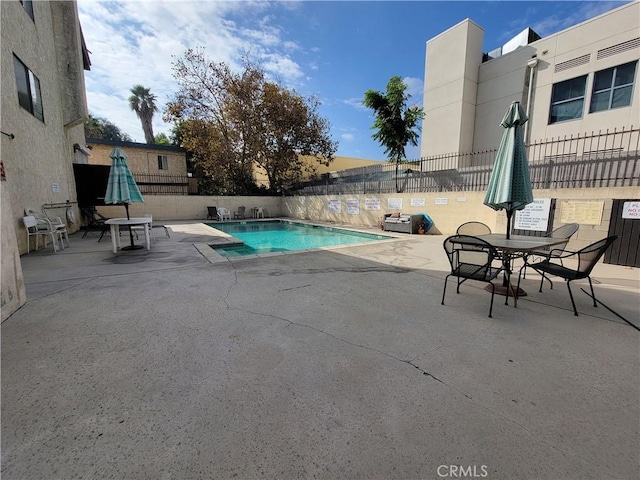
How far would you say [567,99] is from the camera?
35.0 feet

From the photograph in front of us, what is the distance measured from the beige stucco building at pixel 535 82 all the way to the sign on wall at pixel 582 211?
6784 mm

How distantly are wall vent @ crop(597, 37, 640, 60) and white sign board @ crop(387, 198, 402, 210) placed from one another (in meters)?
8.68

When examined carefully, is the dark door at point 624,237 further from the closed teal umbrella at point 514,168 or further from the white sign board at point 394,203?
the white sign board at point 394,203

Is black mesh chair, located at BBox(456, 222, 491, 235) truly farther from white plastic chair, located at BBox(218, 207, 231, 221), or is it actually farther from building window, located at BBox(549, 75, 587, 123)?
white plastic chair, located at BBox(218, 207, 231, 221)

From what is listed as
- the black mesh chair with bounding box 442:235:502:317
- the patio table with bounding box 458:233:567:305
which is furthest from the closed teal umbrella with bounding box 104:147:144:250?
the patio table with bounding box 458:233:567:305

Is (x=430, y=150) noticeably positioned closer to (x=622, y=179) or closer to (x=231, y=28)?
(x=622, y=179)

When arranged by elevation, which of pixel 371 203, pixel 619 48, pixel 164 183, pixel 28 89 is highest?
pixel 619 48

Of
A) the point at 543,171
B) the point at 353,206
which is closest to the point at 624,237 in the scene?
the point at 543,171

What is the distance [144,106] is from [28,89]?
2884 cm

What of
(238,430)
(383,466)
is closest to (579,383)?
(383,466)

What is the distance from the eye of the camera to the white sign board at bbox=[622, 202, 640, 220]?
4840mm

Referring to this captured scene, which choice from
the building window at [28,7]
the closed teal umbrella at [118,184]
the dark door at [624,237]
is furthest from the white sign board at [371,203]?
the building window at [28,7]

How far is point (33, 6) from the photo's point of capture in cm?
713

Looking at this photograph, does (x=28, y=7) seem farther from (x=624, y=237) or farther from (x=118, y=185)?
(x=624, y=237)
